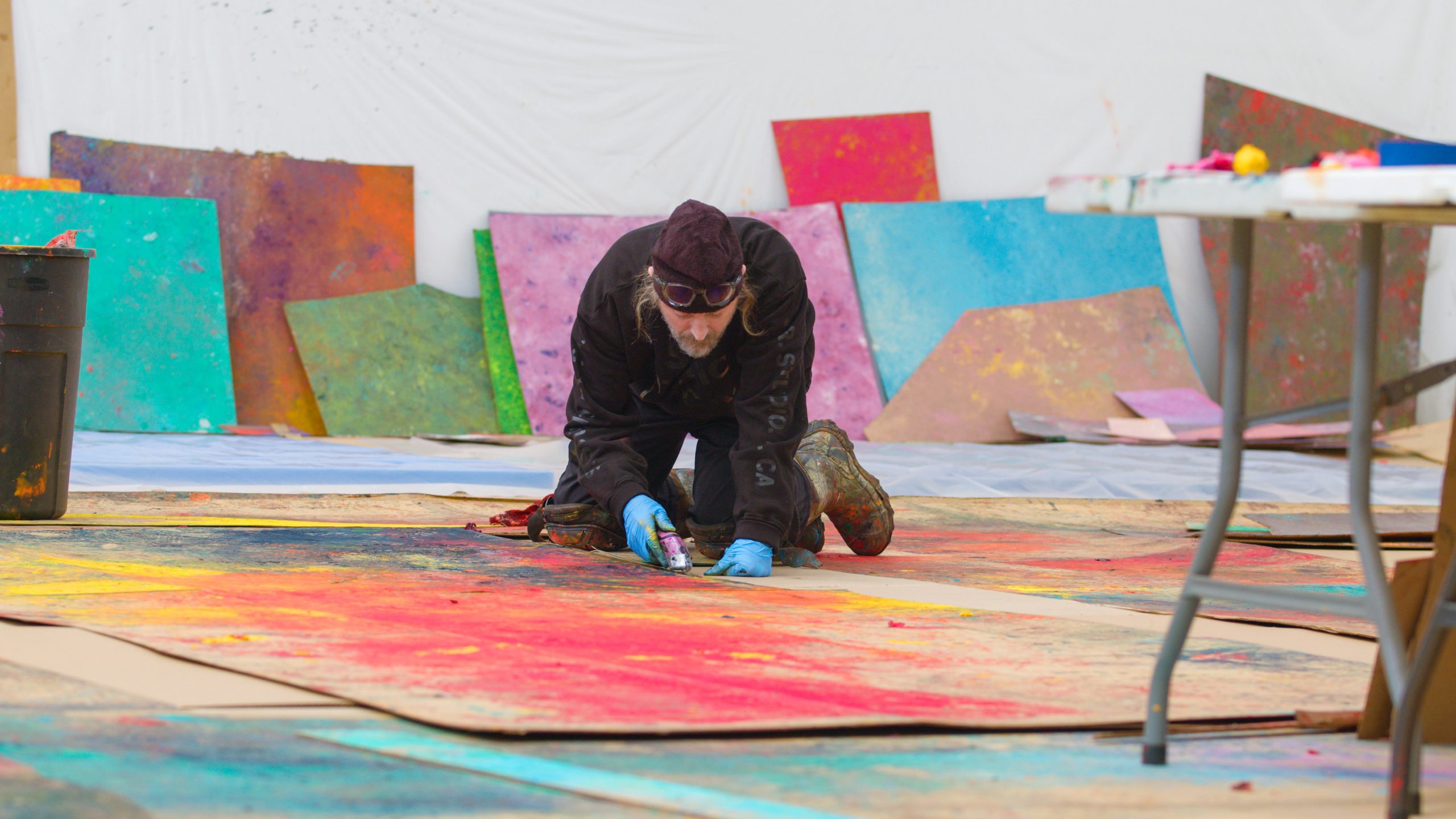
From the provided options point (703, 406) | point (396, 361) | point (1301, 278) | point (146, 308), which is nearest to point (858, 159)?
point (1301, 278)

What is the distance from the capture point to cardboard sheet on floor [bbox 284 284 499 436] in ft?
20.7

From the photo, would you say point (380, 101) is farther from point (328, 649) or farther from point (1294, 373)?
point (328, 649)

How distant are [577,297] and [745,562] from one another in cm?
379

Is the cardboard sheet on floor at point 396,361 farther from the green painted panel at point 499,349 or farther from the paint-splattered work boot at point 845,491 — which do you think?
the paint-splattered work boot at point 845,491

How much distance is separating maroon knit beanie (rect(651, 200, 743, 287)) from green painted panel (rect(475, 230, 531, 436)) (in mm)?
3774

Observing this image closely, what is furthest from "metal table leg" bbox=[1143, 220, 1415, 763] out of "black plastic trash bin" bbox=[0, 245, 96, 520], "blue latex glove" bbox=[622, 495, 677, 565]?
"black plastic trash bin" bbox=[0, 245, 96, 520]

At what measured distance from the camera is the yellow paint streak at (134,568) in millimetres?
2623

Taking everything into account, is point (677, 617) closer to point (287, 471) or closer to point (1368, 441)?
point (1368, 441)

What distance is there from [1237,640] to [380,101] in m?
5.18

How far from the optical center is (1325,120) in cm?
738

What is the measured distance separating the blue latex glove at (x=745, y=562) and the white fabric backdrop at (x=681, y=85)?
13.2ft

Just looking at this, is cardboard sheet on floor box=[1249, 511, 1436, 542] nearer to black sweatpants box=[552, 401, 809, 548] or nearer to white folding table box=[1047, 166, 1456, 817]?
black sweatpants box=[552, 401, 809, 548]

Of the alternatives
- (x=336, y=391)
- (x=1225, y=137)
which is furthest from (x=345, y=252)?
(x=1225, y=137)

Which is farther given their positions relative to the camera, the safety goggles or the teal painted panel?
the safety goggles
